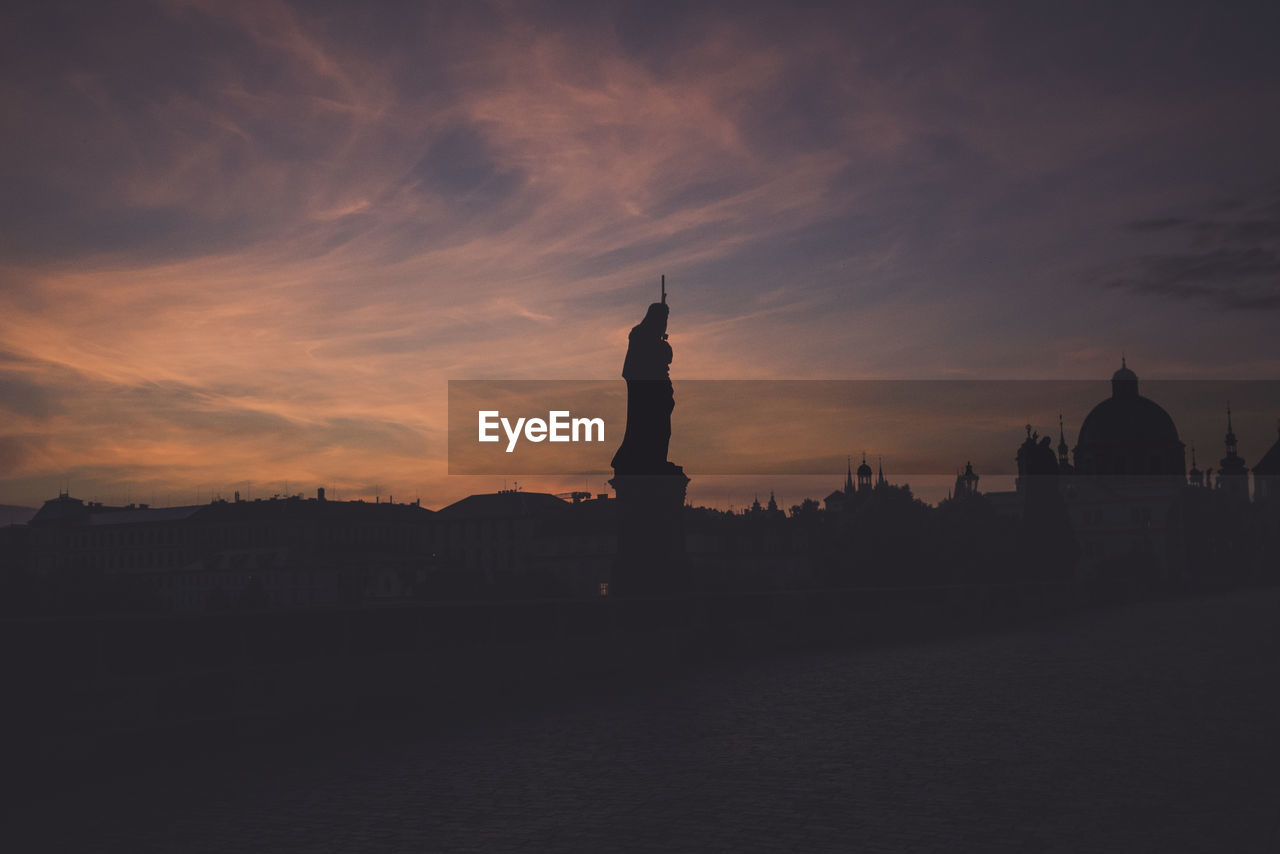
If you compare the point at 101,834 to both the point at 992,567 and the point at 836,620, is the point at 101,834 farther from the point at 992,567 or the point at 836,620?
the point at 992,567

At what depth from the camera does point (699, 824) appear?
831 centimetres

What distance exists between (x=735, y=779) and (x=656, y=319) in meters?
16.4

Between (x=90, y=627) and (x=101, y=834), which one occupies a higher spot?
(x=90, y=627)

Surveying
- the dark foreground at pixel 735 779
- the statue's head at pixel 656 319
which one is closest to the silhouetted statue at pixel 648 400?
the statue's head at pixel 656 319

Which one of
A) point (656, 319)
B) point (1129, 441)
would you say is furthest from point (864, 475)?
point (656, 319)

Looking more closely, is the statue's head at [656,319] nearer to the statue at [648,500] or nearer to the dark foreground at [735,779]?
the statue at [648,500]

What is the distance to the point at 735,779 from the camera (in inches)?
395

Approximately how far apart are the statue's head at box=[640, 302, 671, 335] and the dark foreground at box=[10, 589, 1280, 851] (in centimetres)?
1003

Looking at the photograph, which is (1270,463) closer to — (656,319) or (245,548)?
(245,548)

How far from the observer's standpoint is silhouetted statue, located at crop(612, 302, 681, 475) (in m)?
24.1

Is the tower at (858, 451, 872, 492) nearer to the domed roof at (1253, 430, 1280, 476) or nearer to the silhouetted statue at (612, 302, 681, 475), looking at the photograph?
the domed roof at (1253, 430, 1280, 476)

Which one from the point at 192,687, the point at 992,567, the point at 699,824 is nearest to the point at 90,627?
the point at 192,687

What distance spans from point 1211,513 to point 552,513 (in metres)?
74.6

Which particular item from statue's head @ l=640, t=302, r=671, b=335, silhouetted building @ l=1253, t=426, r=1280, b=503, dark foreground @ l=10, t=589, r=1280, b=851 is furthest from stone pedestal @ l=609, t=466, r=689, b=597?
silhouetted building @ l=1253, t=426, r=1280, b=503
